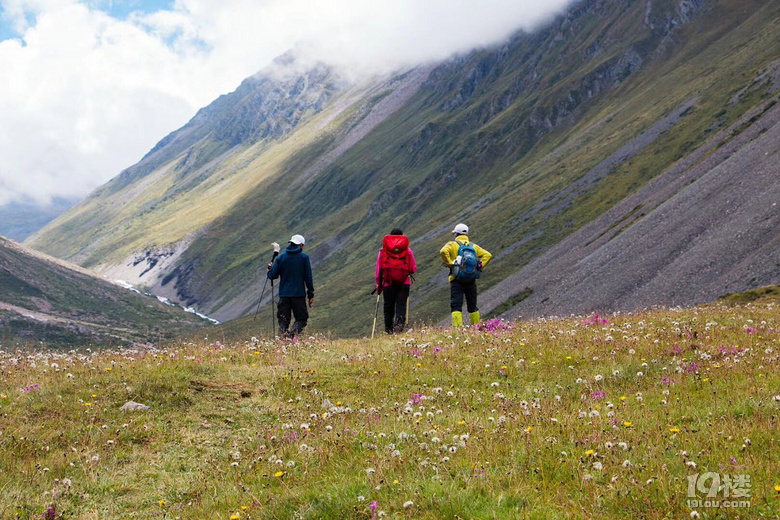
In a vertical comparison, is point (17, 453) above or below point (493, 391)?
above

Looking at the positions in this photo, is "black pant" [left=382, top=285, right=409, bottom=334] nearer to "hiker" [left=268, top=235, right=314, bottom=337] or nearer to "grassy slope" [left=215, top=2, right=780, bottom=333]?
"hiker" [left=268, top=235, right=314, bottom=337]

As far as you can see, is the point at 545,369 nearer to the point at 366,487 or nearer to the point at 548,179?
the point at 366,487

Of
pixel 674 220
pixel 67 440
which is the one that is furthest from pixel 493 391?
pixel 674 220

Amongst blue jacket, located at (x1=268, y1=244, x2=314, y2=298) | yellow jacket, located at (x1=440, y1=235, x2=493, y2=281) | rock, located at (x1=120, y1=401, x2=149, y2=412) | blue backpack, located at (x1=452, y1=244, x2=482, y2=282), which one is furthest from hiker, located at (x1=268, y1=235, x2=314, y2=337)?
rock, located at (x1=120, y1=401, x2=149, y2=412)

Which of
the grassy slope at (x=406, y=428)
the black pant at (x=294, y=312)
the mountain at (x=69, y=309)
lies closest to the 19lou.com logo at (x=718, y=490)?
the grassy slope at (x=406, y=428)

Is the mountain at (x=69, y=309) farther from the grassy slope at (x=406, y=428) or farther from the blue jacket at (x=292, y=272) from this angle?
the grassy slope at (x=406, y=428)

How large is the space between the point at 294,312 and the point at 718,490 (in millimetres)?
15150

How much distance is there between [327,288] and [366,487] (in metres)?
160

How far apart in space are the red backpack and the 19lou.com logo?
14058mm

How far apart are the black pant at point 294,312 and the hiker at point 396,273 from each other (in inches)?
97.4

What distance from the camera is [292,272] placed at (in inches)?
757

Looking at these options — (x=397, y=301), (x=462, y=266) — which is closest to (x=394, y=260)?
(x=397, y=301)

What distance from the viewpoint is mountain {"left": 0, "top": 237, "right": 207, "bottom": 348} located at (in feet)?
395

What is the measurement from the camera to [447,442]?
766cm
